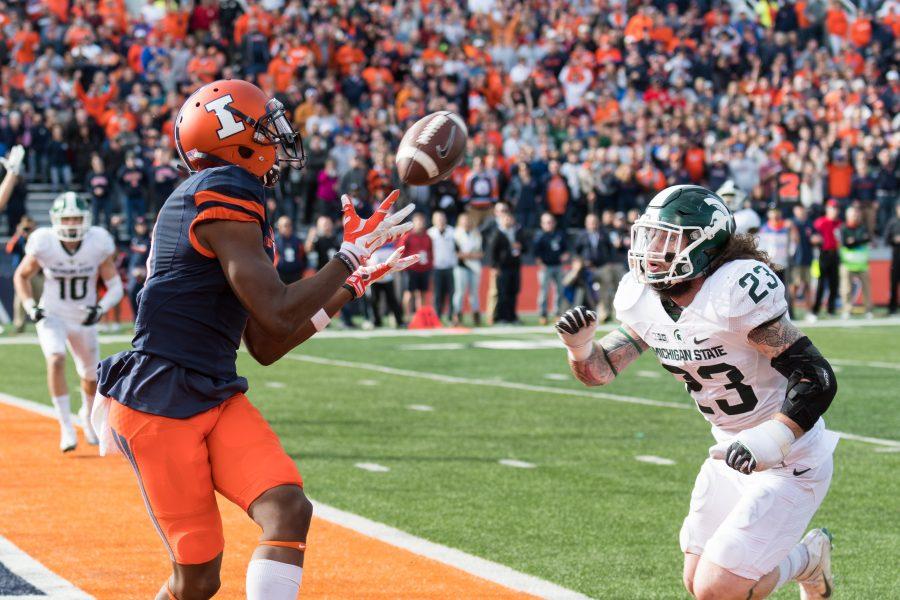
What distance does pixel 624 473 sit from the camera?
26.9ft

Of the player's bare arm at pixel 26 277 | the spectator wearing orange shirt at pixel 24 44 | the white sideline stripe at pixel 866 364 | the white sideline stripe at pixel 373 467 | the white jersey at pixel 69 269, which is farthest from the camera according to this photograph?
the spectator wearing orange shirt at pixel 24 44

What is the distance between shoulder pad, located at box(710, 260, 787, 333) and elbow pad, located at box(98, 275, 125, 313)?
19.5 ft

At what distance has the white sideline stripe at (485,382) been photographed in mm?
11625

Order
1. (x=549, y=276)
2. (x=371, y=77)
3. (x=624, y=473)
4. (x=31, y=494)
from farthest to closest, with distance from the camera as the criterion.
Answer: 1. (x=371, y=77)
2. (x=549, y=276)
3. (x=624, y=473)
4. (x=31, y=494)

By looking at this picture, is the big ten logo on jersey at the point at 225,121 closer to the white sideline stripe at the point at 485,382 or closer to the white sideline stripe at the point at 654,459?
the white sideline stripe at the point at 654,459

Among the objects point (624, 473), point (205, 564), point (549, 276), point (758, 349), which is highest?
point (758, 349)

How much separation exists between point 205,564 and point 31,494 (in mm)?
4137

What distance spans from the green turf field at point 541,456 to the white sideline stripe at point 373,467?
57mm

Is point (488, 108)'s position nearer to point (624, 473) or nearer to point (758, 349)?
point (624, 473)

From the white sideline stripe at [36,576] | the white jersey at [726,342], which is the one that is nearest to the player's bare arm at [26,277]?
the white sideline stripe at [36,576]

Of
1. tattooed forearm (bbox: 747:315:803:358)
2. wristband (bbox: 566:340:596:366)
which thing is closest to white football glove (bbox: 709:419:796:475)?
tattooed forearm (bbox: 747:315:803:358)

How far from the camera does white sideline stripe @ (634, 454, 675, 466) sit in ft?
28.0

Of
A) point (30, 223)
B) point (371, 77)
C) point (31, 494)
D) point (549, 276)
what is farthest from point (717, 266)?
point (371, 77)

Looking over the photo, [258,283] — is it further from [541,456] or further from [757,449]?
[541,456]
